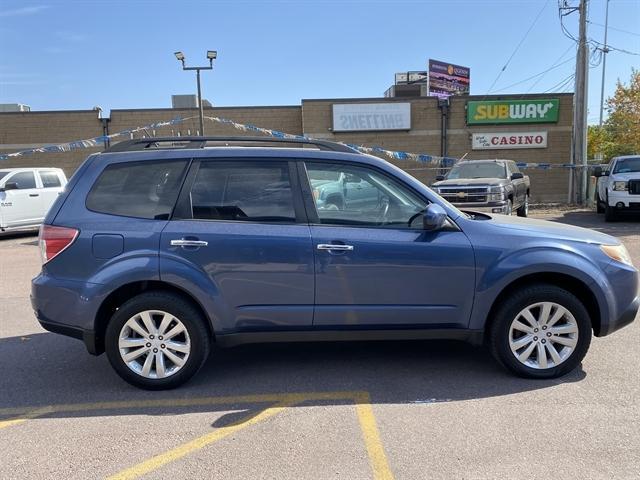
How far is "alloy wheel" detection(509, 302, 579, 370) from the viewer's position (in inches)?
156

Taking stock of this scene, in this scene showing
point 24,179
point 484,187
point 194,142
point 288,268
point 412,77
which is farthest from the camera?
point 412,77

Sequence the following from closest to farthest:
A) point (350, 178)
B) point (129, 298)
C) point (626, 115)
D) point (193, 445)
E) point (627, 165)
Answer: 1. point (193, 445)
2. point (129, 298)
3. point (350, 178)
4. point (627, 165)
5. point (626, 115)

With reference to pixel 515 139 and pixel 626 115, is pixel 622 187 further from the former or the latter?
pixel 626 115

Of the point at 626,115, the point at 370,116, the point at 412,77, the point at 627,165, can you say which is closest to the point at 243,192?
the point at 627,165

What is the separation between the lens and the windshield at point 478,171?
43.4 feet

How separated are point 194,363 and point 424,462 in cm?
186

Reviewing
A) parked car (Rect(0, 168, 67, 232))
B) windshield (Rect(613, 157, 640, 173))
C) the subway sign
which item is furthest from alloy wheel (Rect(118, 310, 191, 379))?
the subway sign

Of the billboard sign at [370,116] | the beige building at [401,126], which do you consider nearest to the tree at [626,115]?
the beige building at [401,126]

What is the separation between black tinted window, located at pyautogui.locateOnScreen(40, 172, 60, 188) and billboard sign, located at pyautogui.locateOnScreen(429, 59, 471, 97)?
24.2 metres

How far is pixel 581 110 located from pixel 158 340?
19.5 meters

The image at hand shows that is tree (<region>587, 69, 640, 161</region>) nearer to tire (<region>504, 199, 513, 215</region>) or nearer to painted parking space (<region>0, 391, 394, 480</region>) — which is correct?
tire (<region>504, 199, 513, 215</region>)

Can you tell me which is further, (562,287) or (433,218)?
(562,287)

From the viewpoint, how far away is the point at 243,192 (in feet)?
13.1

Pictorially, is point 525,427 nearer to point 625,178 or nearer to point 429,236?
point 429,236
